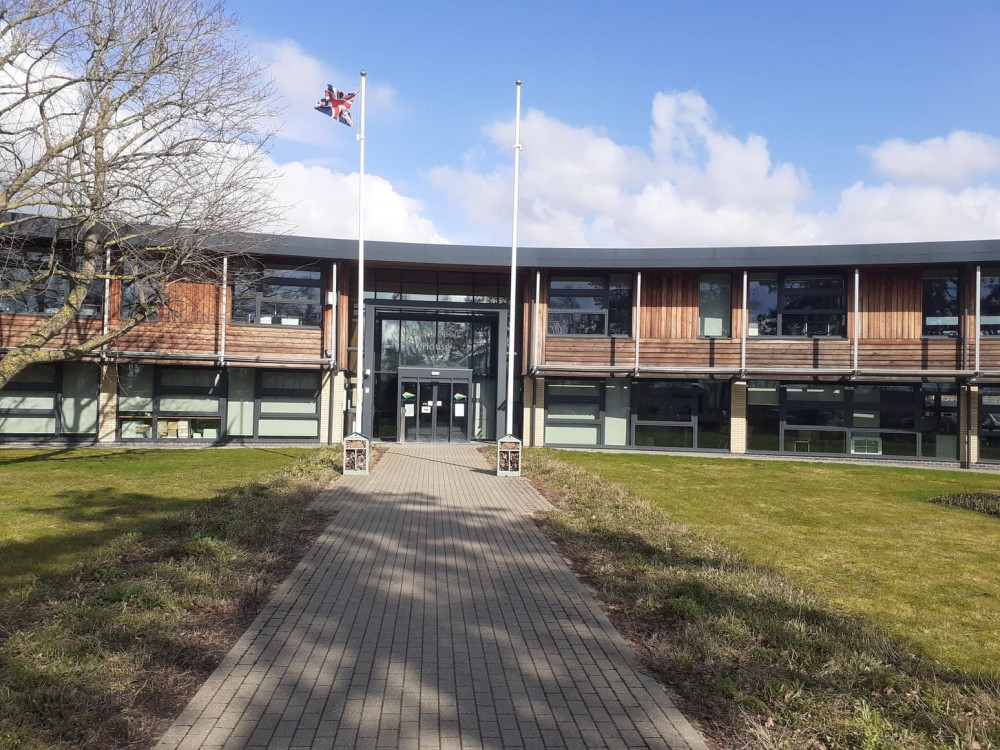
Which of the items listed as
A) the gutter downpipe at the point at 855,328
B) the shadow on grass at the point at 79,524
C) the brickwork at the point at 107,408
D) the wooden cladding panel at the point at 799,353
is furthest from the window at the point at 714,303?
the brickwork at the point at 107,408

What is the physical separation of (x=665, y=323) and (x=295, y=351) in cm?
1255

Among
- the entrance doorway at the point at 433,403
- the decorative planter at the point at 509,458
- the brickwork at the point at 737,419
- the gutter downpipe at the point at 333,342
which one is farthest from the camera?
the entrance doorway at the point at 433,403

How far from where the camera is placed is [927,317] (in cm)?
2183

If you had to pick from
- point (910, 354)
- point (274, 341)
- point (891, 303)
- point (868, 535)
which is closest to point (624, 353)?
point (891, 303)

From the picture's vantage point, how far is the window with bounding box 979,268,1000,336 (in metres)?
21.3

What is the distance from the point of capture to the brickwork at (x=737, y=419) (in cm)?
2323

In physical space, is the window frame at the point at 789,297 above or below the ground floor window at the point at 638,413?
above

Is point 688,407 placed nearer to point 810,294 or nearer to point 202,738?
point 810,294

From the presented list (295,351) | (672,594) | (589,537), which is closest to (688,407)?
(295,351)

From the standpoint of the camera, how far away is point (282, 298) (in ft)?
75.0

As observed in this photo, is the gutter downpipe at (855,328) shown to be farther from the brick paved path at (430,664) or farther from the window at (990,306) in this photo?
the brick paved path at (430,664)

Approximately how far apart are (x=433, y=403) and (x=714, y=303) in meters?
10.8

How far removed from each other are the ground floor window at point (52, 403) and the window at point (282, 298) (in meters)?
5.15

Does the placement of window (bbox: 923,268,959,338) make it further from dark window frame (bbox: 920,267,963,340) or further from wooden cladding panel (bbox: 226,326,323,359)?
wooden cladding panel (bbox: 226,326,323,359)
